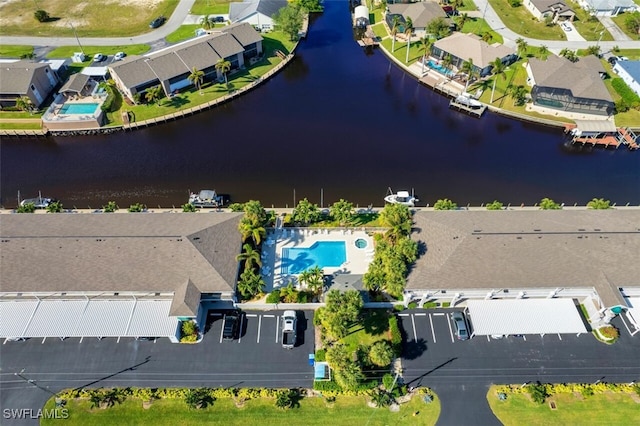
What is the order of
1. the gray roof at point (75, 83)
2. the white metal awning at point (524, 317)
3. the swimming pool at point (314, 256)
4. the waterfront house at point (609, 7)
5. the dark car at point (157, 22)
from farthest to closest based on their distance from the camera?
the waterfront house at point (609, 7), the dark car at point (157, 22), the gray roof at point (75, 83), the swimming pool at point (314, 256), the white metal awning at point (524, 317)

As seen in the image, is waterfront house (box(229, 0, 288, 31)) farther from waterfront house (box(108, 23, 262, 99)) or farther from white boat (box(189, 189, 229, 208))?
white boat (box(189, 189, 229, 208))

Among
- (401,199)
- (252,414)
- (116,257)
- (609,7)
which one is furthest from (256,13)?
(609,7)

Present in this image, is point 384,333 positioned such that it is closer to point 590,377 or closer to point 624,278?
point 590,377

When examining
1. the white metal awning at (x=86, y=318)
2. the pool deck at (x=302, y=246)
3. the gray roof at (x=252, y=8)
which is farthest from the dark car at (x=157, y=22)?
the white metal awning at (x=86, y=318)

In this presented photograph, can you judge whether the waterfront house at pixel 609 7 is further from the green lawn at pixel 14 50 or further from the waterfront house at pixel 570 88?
the green lawn at pixel 14 50

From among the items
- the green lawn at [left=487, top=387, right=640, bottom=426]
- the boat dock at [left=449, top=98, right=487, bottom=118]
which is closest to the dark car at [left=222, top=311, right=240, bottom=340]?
the green lawn at [left=487, top=387, right=640, bottom=426]

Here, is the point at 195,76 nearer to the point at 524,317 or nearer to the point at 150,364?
the point at 150,364

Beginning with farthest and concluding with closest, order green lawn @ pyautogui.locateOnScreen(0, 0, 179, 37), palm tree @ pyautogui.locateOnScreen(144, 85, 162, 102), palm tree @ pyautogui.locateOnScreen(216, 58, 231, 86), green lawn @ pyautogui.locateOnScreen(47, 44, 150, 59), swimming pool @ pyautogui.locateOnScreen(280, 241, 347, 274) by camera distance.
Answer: green lawn @ pyautogui.locateOnScreen(0, 0, 179, 37) < green lawn @ pyautogui.locateOnScreen(47, 44, 150, 59) < palm tree @ pyautogui.locateOnScreen(216, 58, 231, 86) < palm tree @ pyautogui.locateOnScreen(144, 85, 162, 102) < swimming pool @ pyautogui.locateOnScreen(280, 241, 347, 274)

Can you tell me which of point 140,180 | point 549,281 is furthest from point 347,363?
point 140,180
